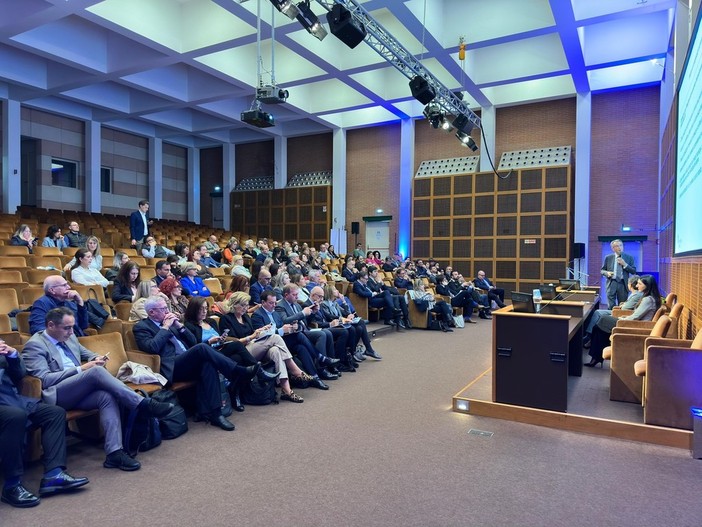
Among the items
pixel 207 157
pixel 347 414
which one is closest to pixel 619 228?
pixel 347 414

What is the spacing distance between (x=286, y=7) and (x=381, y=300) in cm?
419

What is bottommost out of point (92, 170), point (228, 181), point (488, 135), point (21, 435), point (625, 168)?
point (21, 435)

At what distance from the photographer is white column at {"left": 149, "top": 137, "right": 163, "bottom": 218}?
14.7 metres

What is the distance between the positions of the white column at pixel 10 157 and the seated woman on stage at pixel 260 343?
9.47 m

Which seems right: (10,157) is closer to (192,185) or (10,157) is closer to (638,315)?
(192,185)

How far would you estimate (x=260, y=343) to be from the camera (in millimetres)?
3955

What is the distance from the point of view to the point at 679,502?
2.31 metres

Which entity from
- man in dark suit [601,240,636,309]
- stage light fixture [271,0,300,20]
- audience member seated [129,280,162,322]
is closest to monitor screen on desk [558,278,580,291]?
man in dark suit [601,240,636,309]

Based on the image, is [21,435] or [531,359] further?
[531,359]

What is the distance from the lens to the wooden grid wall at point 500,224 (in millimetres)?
11500

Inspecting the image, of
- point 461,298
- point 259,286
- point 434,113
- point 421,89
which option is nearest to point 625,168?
point 434,113

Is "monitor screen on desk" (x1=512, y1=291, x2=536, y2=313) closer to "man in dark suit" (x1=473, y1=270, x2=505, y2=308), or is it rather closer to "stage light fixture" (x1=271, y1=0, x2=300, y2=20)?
"stage light fixture" (x1=271, y1=0, x2=300, y2=20)

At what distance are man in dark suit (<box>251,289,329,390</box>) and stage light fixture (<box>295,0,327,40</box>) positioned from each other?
3.57 metres

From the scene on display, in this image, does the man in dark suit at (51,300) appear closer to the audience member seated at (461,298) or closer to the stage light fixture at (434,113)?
the audience member seated at (461,298)
